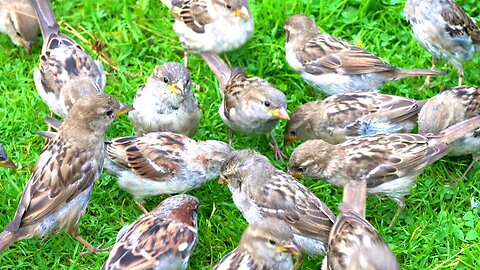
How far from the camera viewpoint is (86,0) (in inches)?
355

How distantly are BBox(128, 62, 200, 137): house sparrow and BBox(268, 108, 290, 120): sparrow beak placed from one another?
713 mm

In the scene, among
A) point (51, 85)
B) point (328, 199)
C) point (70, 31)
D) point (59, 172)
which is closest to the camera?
point (59, 172)

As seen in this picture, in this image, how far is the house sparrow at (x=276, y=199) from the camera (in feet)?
20.3

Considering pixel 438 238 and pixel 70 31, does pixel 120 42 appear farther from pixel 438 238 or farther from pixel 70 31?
pixel 438 238

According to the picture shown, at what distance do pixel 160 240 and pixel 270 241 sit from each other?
0.89 metres

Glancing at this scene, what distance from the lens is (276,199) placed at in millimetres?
6312

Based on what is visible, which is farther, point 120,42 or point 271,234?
point 120,42

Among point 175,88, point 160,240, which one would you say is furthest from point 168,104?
point 160,240

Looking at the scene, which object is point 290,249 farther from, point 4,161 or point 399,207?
point 4,161

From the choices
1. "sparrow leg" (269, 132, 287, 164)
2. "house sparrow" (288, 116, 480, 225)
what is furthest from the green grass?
"house sparrow" (288, 116, 480, 225)

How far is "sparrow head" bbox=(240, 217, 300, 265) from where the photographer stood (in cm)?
559

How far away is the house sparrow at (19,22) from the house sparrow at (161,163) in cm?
220

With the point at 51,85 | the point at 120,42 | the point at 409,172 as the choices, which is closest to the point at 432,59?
the point at 409,172

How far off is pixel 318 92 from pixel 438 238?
2.25 metres
